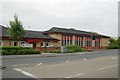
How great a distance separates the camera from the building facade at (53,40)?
4747 centimetres

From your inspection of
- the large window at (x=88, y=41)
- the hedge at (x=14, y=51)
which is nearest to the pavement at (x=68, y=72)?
the hedge at (x=14, y=51)

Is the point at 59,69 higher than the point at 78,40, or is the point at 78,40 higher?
the point at 78,40

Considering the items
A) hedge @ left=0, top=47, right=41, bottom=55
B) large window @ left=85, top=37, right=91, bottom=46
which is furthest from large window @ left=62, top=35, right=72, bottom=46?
hedge @ left=0, top=47, right=41, bottom=55

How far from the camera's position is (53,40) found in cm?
5519

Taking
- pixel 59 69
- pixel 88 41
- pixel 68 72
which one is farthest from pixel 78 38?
pixel 68 72

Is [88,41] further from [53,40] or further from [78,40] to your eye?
[53,40]

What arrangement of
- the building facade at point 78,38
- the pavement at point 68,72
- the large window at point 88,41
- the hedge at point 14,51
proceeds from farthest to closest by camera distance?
the large window at point 88,41 → the building facade at point 78,38 → the hedge at point 14,51 → the pavement at point 68,72

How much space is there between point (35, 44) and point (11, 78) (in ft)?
131

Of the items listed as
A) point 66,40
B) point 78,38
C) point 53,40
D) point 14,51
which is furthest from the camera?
point 78,38

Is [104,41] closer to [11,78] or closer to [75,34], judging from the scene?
[75,34]

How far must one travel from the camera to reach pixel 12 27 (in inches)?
1731

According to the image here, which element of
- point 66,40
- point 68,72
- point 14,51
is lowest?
point 68,72

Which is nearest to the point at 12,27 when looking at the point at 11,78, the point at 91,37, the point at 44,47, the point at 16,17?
the point at 16,17

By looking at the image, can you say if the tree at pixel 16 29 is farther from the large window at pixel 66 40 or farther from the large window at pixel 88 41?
the large window at pixel 88 41
